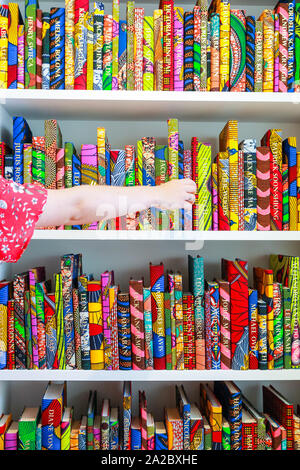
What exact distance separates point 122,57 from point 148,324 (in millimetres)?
743

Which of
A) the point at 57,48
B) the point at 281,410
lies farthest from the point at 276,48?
the point at 281,410

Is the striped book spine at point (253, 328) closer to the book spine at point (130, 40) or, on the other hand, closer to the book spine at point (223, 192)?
the book spine at point (223, 192)

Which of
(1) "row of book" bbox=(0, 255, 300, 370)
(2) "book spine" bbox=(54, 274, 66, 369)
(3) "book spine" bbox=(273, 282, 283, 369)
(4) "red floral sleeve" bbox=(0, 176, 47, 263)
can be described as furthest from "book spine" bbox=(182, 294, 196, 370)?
(4) "red floral sleeve" bbox=(0, 176, 47, 263)

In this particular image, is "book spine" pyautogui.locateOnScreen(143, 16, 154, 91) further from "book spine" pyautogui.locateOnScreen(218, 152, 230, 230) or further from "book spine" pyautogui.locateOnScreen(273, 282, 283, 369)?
"book spine" pyautogui.locateOnScreen(273, 282, 283, 369)

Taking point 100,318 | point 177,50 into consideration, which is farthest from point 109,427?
point 177,50

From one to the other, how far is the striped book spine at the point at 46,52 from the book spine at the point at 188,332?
0.72m

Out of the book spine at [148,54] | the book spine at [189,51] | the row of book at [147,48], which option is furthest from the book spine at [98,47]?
the book spine at [189,51]

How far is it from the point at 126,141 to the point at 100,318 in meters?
0.60

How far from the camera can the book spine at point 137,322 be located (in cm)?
98

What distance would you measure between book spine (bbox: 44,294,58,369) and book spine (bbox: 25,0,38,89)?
60 cm

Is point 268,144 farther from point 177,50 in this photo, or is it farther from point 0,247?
point 0,247

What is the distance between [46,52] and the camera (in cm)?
98

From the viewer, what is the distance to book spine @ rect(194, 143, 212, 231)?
1003 mm
